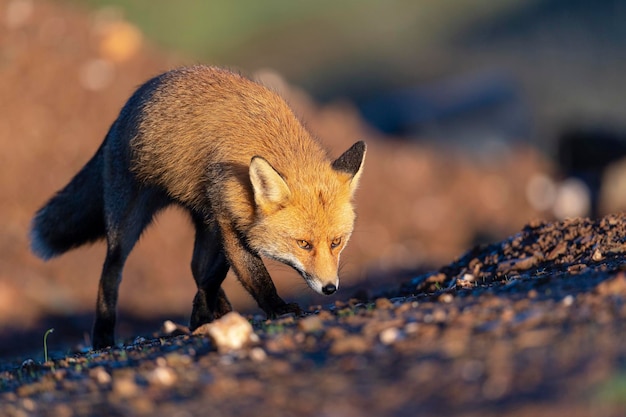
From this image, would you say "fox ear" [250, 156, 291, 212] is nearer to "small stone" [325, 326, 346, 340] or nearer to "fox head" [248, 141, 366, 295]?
"fox head" [248, 141, 366, 295]

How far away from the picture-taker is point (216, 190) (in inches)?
264

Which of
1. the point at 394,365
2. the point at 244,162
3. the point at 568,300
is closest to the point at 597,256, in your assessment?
the point at 568,300

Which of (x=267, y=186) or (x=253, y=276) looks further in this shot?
(x=253, y=276)

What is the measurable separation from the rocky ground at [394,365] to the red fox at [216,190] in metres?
1.04

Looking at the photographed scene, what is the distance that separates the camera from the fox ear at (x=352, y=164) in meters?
6.82

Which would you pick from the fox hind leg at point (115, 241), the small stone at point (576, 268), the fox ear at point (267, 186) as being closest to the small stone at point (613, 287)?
the small stone at point (576, 268)

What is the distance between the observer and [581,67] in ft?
79.7

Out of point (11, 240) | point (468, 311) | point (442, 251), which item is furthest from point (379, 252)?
point (468, 311)

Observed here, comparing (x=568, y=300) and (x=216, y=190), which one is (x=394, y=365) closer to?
(x=568, y=300)

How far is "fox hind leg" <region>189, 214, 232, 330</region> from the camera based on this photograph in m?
7.40

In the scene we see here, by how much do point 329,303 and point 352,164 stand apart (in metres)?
2.82

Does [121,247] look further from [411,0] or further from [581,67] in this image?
[411,0]

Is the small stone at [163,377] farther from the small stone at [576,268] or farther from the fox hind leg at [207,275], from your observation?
the fox hind leg at [207,275]

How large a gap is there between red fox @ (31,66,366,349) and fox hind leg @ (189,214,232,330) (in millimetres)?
12
